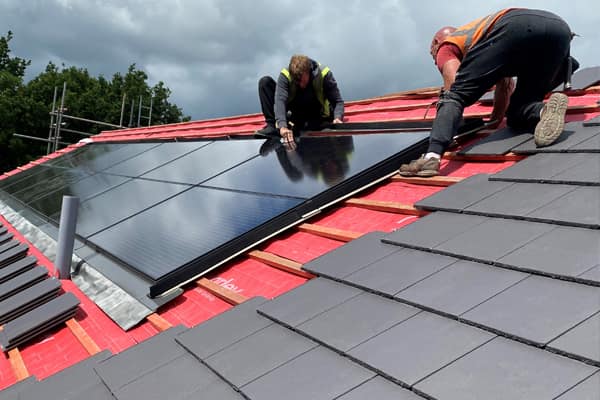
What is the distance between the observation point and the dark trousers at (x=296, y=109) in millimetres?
5441

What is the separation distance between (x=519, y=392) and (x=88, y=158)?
8759 mm

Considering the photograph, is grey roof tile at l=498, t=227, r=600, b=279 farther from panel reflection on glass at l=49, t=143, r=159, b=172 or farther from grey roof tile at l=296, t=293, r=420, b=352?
panel reflection on glass at l=49, t=143, r=159, b=172

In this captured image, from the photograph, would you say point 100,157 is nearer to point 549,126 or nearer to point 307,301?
point 307,301

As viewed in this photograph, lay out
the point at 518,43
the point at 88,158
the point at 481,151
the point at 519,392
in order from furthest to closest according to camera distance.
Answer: the point at 88,158
the point at 481,151
the point at 518,43
the point at 519,392

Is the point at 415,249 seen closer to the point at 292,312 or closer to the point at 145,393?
the point at 292,312

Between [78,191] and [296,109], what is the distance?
2923 millimetres

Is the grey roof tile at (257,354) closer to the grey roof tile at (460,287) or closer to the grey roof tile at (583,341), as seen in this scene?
the grey roof tile at (460,287)

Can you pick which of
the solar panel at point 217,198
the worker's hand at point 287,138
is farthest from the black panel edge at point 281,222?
the worker's hand at point 287,138

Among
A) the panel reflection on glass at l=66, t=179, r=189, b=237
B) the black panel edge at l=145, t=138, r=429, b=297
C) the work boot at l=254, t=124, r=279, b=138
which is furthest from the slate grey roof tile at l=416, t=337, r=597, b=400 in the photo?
the work boot at l=254, t=124, r=279, b=138

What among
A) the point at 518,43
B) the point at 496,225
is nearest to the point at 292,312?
the point at 496,225

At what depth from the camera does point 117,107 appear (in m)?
37.2

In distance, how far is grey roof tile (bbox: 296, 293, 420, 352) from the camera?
1.56 metres

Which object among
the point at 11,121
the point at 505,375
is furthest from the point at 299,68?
the point at 11,121

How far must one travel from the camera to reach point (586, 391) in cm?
105
